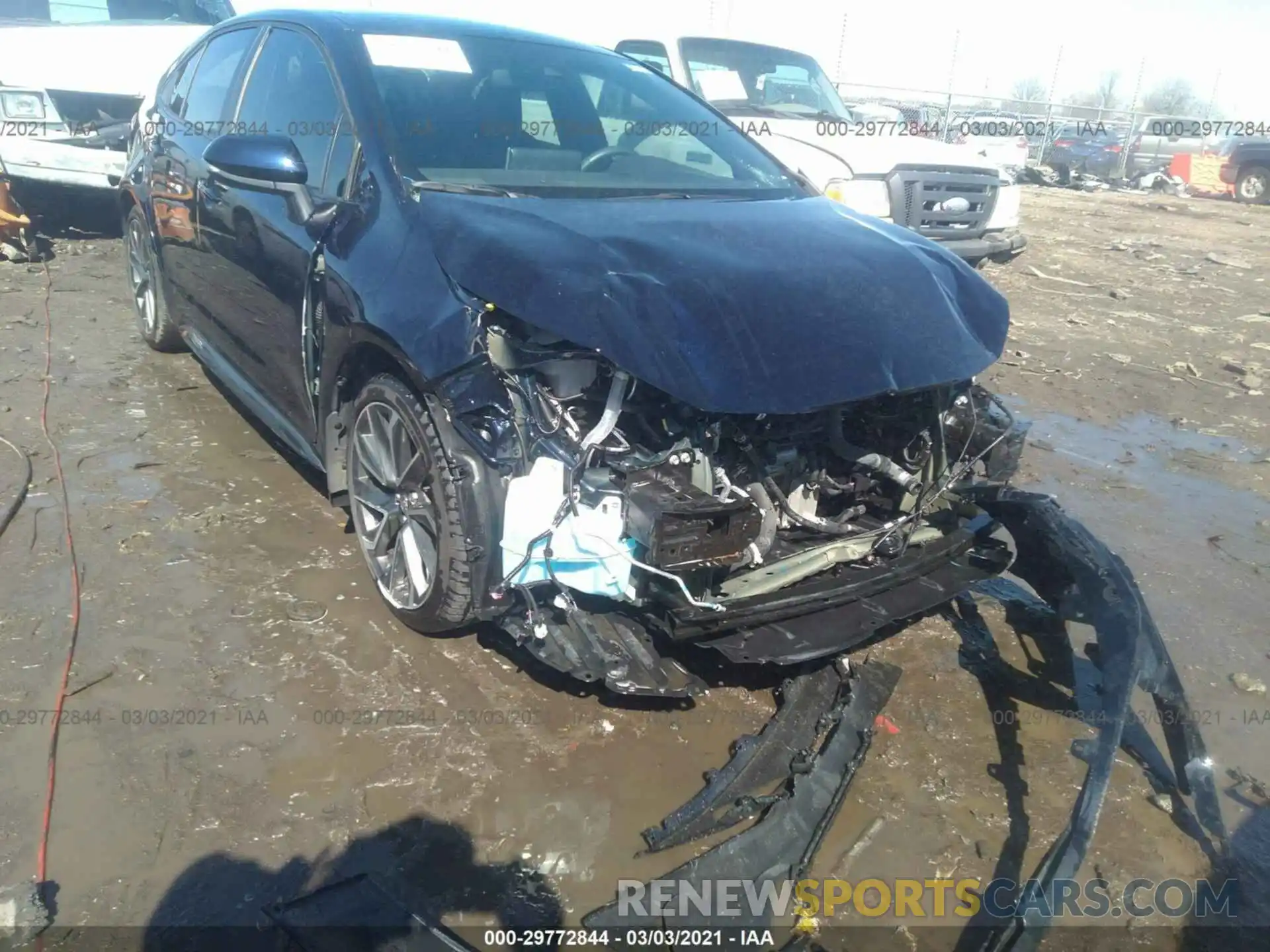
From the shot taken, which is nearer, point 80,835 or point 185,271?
point 80,835

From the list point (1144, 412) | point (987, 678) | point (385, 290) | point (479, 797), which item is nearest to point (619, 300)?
→ point (385, 290)

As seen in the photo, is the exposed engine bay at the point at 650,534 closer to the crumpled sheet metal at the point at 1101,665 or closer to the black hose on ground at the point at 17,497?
the crumpled sheet metal at the point at 1101,665

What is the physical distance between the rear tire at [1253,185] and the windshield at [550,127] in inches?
785

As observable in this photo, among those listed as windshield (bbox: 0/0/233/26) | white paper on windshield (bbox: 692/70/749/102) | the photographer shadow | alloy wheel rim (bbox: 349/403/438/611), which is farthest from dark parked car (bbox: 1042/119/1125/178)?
the photographer shadow

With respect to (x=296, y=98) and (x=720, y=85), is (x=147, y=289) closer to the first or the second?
(x=296, y=98)

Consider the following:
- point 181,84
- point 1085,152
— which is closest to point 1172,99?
point 1085,152

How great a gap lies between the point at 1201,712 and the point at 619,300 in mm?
2423

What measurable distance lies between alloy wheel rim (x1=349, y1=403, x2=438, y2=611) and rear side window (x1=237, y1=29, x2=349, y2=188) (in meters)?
0.95

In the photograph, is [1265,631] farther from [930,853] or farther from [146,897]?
[146,897]

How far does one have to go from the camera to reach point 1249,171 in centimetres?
1925

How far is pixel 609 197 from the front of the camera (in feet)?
10.7

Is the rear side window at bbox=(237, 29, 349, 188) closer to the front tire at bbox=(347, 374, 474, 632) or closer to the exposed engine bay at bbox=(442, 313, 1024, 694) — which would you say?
the front tire at bbox=(347, 374, 474, 632)

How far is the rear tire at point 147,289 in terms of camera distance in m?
5.19

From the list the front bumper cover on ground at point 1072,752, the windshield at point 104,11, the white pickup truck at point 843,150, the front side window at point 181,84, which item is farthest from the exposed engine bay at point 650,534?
the windshield at point 104,11
